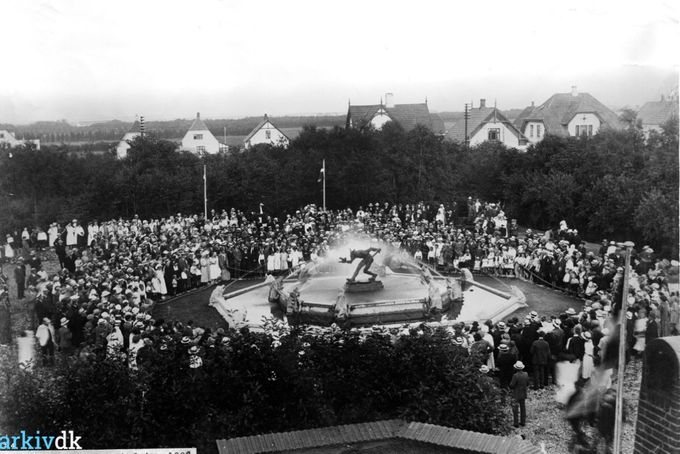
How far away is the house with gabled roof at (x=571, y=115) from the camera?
53.2 meters

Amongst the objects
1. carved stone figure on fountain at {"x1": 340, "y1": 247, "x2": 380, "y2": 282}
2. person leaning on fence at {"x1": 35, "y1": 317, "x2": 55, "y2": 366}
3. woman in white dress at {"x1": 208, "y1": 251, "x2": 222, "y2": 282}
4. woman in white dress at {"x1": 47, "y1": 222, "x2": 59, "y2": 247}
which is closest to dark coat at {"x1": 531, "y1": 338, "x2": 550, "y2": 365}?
carved stone figure on fountain at {"x1": 340, "y1": 247, "x2": 380, "y2": 282}

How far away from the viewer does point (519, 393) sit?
13.6m

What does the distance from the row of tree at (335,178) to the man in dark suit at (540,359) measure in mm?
21583

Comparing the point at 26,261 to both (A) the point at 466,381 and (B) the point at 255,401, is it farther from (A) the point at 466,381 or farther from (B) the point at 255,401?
(A) the point at 466,381

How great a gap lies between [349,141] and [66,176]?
1729 centimetres

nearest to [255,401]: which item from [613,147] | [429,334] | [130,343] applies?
[429,334]

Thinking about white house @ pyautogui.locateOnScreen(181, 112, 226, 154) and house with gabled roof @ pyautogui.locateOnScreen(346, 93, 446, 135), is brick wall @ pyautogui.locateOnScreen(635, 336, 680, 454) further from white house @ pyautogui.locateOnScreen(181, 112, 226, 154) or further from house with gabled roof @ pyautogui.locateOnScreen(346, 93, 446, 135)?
white house @ pyautogui.locateOnScreen(181, 112, 226, 154)

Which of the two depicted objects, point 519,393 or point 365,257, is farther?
point 365,257

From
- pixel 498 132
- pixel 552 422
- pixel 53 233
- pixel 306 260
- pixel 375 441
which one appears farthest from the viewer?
pixel 498 132

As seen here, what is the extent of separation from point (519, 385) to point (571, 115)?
146 ft

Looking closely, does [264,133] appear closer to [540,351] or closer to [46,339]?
[46,339]

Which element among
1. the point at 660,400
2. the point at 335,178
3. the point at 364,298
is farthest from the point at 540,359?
the point at 335,178

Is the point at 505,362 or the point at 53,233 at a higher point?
the point at 505,362

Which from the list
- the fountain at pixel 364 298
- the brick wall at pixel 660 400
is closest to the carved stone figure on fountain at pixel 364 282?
the fountain at pixel 364 298
